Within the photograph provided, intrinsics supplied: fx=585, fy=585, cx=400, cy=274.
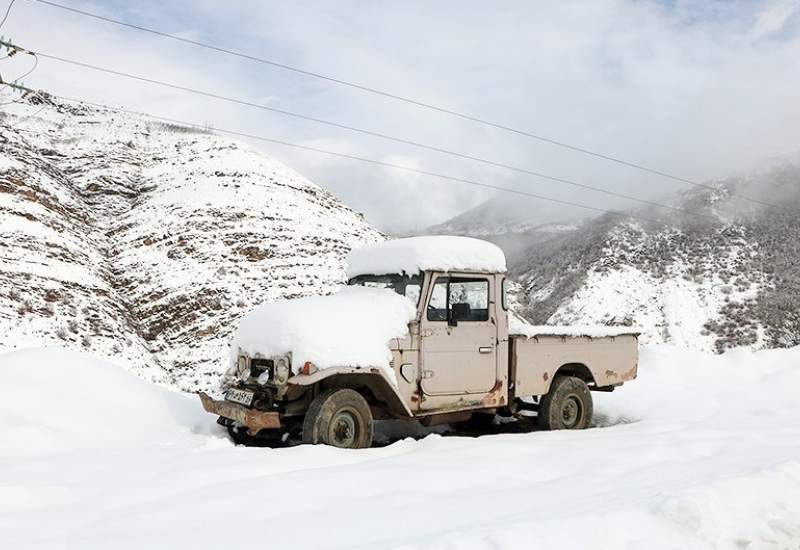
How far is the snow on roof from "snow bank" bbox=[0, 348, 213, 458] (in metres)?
2.88

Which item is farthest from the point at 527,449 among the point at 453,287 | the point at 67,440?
the point at 67,440


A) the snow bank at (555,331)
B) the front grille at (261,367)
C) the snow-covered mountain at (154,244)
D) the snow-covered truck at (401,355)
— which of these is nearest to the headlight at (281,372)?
the snow-covered truck at (401,355)

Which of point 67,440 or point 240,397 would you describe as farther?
point 240,397

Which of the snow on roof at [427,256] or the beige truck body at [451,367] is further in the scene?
the snow on roof at [427,256]

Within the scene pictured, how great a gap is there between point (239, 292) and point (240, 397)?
50.3 feet

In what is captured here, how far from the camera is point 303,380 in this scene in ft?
19.5

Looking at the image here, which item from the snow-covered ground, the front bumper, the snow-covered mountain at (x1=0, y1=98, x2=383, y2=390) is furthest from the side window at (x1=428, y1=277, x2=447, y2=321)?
the snow-covered mountain at (x1=0, y1=98, x2=383, y2=390)

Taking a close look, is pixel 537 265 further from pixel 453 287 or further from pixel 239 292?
pixel 453 287

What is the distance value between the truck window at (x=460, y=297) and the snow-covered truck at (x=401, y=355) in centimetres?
1

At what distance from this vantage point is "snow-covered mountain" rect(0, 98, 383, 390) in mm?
17531

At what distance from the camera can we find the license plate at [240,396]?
6277 mm

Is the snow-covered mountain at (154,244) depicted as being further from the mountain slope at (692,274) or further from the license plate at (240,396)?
the mountain slope at (692,274)

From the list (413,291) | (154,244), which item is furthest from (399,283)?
(154,244)

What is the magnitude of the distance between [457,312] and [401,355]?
0.87 meters
